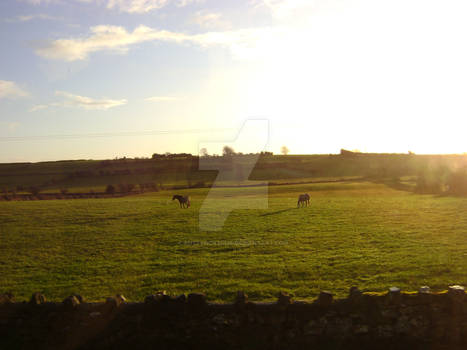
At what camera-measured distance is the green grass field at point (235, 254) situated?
37.8ft

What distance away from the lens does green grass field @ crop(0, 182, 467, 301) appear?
11523 mm

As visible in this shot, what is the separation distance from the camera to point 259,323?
24.8 ft

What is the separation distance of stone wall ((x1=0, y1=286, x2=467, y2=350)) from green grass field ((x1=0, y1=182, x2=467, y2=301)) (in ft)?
8.65

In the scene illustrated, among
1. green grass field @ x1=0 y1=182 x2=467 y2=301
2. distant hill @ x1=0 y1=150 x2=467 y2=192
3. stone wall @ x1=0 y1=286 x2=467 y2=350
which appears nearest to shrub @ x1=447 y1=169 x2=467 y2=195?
distant hill @ x1=0 y1=150 x2=467 y2=192

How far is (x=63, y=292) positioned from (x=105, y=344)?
442cm

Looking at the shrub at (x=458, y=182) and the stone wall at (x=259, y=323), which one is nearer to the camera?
the stone wall at (x=259, y=323)

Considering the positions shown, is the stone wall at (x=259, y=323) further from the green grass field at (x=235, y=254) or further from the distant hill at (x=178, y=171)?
the distant hill at (x=178, y=171)

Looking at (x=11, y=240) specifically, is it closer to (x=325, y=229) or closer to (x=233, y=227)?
(x=233, y=227)

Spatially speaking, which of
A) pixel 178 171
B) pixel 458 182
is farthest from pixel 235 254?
pixel 178 171

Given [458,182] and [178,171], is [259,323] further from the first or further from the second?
[178,171]

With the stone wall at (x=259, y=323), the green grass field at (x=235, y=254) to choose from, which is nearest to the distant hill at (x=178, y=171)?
the green grass field at (x=235, y=254)

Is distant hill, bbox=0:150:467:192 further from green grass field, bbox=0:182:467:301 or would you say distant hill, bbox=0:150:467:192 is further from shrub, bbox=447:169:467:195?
green grass field, bbox=0:182:467:301

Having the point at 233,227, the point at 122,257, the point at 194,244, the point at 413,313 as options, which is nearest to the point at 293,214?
the point at 233,227

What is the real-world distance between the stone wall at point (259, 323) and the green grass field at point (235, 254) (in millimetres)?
2638
